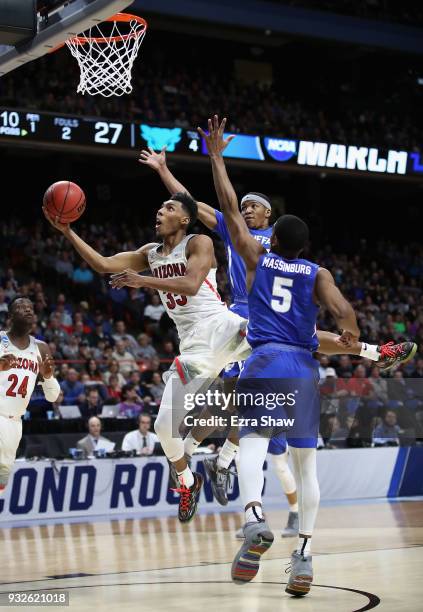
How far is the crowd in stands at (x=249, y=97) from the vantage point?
20609 millimetres

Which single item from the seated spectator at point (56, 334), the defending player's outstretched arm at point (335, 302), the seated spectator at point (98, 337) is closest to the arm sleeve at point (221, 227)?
the defending player's outstretched arm at point (335, 302)

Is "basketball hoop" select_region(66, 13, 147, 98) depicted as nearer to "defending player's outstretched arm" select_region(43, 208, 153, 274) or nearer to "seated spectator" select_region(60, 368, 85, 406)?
"defending player's outstretched arm" select_region(43, 208, 153, 274)

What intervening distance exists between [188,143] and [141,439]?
8325 millimetres

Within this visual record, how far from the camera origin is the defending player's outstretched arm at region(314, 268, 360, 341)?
6.39m

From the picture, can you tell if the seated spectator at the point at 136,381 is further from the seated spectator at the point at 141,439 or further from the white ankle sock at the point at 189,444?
the white ankle sock at the point at 189,444

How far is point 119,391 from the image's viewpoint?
14.7 m

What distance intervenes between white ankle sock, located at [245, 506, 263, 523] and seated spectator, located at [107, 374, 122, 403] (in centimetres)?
833

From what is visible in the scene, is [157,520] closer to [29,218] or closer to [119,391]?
[119,391]

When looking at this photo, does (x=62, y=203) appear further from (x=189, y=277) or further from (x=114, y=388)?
(x=114, y=388)

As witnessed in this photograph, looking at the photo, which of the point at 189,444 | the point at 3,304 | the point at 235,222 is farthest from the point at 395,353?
the point at 3,304

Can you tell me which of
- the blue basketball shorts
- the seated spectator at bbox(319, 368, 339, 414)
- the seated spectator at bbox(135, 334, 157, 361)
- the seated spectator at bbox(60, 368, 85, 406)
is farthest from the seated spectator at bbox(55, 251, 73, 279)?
the blue basketball shorts

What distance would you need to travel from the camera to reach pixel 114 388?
578 inches

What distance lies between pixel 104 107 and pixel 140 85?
2.49 metres

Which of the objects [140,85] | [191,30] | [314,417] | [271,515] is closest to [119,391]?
[271,515]
